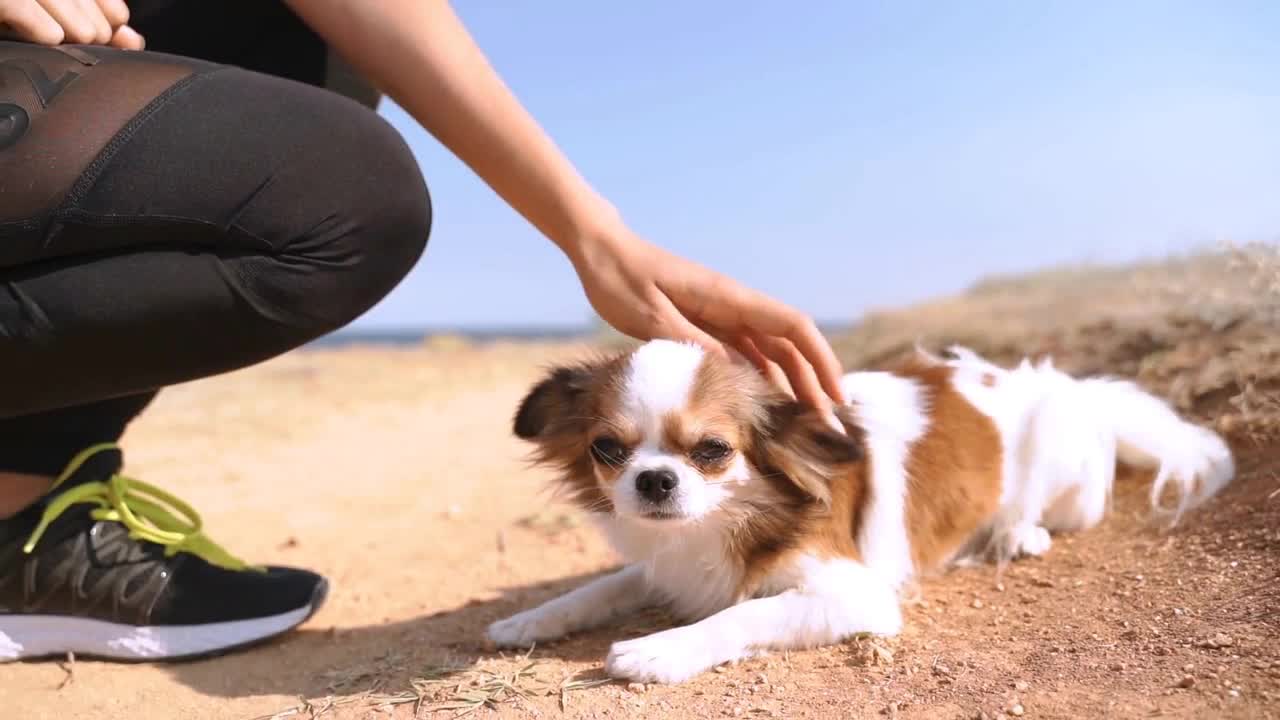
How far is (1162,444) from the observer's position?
3.68m

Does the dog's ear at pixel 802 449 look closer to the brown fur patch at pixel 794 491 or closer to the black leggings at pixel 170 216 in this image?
the brown fur patch at pixel 794 491

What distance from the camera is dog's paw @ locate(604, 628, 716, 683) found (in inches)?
97.7

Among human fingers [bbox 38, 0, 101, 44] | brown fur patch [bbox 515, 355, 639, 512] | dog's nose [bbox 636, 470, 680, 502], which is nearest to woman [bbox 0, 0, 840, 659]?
human fingers [bbox 38, 0, 101, 44]

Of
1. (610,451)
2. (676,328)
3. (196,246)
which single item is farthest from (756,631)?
(196,246)

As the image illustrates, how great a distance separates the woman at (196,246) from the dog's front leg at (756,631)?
583 millimetres

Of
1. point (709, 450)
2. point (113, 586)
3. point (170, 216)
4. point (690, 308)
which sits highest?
point (170, 216)

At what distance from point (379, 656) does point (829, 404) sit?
1545mm

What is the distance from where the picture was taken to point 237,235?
7.97 feet

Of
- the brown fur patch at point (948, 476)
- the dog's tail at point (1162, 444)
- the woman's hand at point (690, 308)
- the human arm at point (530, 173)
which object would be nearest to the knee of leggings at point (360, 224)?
the human arm at point (530, 173)

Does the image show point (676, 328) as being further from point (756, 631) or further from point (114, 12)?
point (114, 12)

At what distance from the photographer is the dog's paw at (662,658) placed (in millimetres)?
2482

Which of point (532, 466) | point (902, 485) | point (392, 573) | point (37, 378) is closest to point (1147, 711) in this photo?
point (902, 485)

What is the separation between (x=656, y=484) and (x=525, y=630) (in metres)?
0.67

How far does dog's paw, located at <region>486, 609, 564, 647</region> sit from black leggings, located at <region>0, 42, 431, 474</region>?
1.04m
